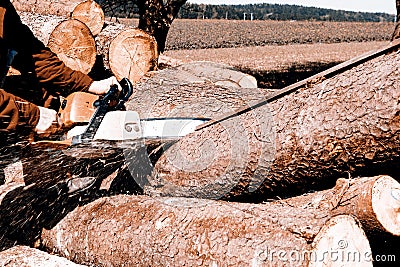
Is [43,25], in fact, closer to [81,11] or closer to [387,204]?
[81,11]

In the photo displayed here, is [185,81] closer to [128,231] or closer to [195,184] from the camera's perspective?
[195,184]

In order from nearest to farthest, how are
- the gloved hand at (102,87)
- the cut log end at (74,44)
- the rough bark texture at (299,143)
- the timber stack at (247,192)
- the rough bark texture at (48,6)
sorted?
1. the timber stack at (247,192)
2. the rough bark texture at (299,143)
3. the gloved hand at (102,87)
4. the cut log end at (74,44)
5. the rough bark texture at (48,6)

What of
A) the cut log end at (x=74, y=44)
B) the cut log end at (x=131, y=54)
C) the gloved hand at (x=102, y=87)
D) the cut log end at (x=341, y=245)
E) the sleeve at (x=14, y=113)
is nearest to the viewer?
the cut log end at (x=341, y=245)

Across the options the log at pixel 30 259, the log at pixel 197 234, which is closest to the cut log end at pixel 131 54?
the log at pixel 197 234

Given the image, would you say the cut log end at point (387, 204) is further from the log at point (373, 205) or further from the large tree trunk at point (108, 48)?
the large tree trunk at point (108, 48)

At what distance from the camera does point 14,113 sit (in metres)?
3.36

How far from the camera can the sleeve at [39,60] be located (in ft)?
12.0

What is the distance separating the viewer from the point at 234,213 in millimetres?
2764

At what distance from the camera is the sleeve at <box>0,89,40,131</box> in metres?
3.34

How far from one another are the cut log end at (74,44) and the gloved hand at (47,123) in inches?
85.7

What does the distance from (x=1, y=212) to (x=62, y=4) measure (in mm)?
3525

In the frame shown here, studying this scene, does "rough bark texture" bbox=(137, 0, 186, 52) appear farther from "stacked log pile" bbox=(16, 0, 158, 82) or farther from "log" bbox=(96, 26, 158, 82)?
"log" bbox=(96, 26, 158, 82)

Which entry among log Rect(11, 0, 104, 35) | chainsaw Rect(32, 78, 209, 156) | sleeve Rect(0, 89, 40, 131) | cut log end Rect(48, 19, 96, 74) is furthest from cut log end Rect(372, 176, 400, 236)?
log Rect(11, 0, 104, 35)

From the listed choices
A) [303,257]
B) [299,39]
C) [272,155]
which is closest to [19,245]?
[272,155]
